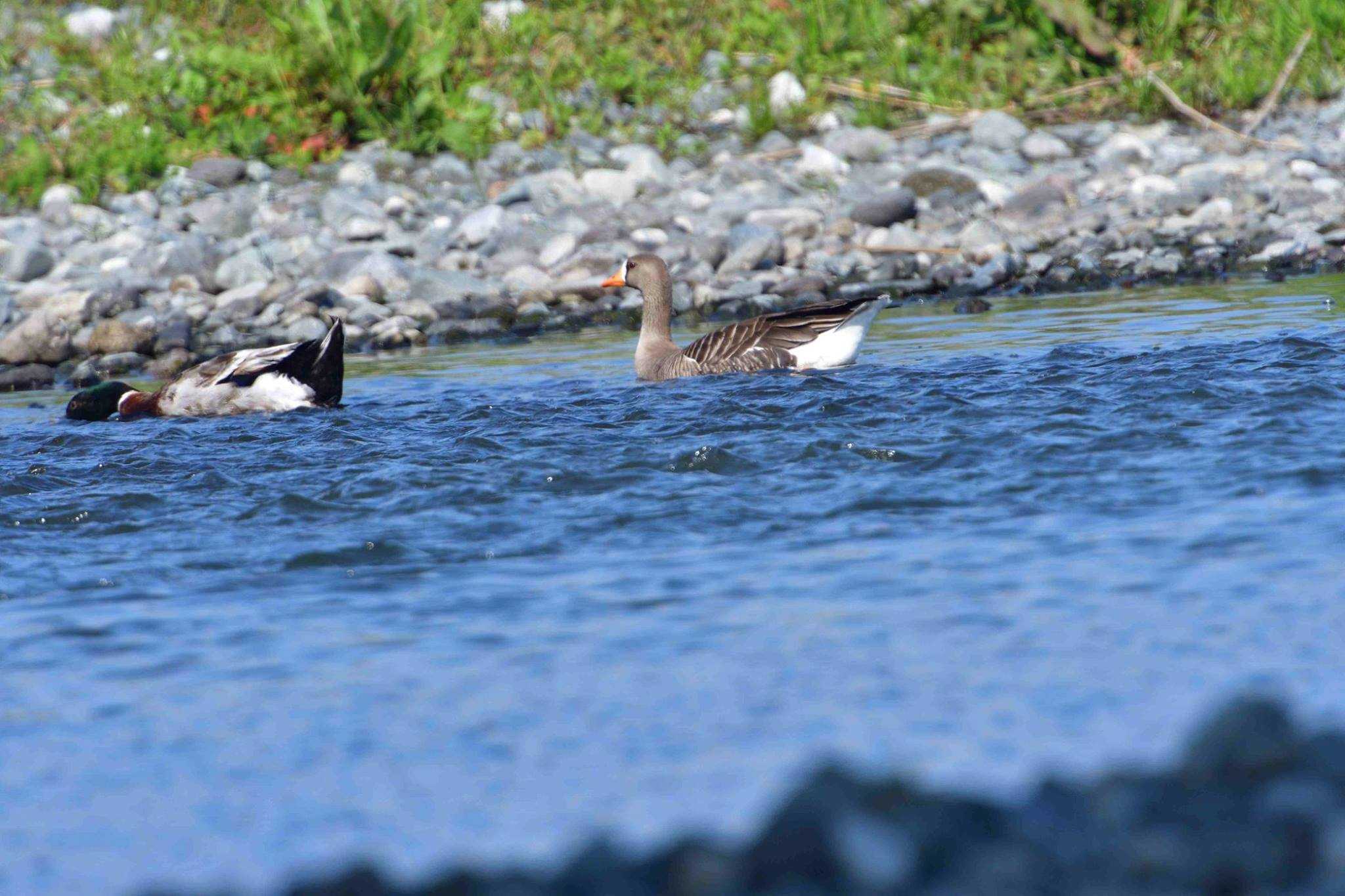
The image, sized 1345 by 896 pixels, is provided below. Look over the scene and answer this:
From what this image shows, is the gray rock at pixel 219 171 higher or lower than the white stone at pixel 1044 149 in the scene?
higher

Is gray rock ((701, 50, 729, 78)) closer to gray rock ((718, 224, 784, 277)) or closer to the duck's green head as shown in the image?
gray rock ((718, 224, 784, 277))

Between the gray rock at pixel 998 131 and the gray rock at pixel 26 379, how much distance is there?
31.2ft

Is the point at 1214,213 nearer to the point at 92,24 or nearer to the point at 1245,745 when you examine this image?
the point at 1245,745

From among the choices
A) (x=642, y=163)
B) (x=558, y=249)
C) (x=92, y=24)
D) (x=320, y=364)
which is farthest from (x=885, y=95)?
(x=320, y=364)

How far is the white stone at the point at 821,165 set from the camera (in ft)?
53.8

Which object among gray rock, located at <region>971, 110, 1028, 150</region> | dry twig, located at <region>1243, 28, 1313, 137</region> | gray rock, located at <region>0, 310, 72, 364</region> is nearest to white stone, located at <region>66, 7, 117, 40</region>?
gray rock, located at <region>0, 310, 72, 364</region>

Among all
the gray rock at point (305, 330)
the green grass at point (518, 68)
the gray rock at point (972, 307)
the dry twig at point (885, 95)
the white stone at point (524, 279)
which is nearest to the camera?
the gray rock at point (972, 307)

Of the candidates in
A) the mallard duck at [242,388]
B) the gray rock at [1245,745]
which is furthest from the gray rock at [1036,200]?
the gray rock at [1245,745]

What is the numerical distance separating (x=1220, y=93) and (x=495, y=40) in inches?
325

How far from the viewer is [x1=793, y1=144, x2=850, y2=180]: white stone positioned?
53.8 ft

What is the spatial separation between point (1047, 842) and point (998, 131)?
15154 millimetres

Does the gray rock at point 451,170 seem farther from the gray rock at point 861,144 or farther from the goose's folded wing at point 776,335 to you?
the goose's folded wing at point 776,335

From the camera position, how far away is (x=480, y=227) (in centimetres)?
1515

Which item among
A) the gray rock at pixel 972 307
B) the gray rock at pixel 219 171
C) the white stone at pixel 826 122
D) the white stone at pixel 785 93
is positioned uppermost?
the white stone at pixel 785 93
